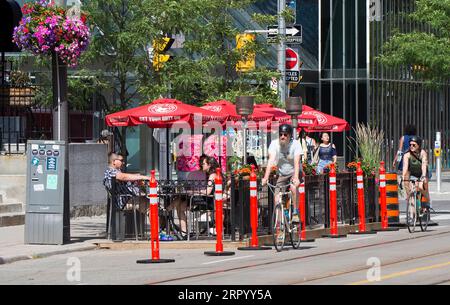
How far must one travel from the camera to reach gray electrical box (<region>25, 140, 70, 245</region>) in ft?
69.5

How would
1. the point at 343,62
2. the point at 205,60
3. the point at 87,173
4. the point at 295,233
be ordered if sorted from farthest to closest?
the point at 343,62, the point at 87,173, the point at 205,60, the point at 295,233

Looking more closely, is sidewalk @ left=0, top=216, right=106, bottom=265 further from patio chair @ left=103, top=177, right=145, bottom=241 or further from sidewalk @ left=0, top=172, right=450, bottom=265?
patio chair @ left=103, top=177, right=145, bottom=241

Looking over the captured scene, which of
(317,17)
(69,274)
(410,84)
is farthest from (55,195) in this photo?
(410,84)

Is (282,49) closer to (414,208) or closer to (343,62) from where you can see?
(414,208)

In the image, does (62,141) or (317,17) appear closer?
(62,141)

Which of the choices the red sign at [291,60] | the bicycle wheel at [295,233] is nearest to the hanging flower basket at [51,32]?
the bicycle wheel at [295,233]

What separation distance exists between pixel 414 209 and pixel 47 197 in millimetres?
6524

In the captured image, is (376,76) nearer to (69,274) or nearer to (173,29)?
(173,29)

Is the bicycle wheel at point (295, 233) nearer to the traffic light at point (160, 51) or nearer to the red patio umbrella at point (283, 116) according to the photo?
the traffic light at point (160, 51)

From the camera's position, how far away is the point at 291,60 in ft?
106

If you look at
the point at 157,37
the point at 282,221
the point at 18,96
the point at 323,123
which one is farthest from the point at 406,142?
the point at 18,96

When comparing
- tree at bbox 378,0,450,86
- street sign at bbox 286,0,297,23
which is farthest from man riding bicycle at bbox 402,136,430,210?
tree at bbox 378,0,450,86

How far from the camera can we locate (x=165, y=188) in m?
21.2
